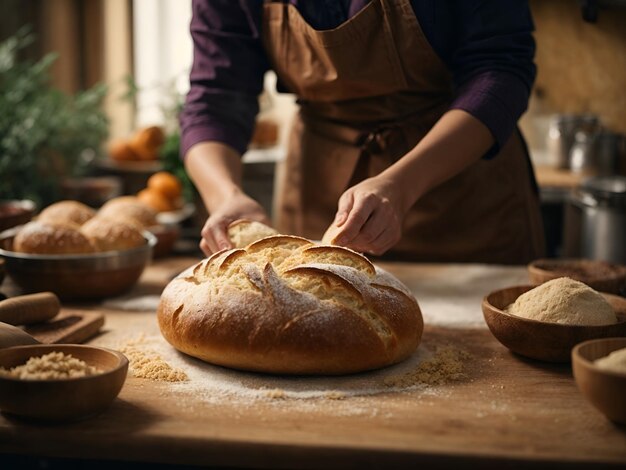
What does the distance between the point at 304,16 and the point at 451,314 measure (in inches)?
33.0

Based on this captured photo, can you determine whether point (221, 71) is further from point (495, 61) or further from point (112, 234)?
point (495, 61)

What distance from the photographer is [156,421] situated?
1.18 meters

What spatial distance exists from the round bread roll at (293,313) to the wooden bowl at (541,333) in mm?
150

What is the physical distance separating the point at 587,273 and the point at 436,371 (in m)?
0.61

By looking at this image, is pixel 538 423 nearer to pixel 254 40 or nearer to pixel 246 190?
pixel 254 40

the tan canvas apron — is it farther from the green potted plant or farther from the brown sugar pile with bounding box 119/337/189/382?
the green potted plant

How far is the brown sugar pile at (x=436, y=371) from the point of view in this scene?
1.36m

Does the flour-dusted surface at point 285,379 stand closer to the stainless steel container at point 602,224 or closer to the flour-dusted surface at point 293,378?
the flour-dusted surface at point 293,378

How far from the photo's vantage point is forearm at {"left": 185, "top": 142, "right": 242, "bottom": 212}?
1.95m

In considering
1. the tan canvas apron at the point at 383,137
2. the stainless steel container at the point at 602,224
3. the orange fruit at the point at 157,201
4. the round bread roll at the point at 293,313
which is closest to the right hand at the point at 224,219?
the round bread roll at the point at 293,313

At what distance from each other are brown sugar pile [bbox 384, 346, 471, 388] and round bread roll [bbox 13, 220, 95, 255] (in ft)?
2.93

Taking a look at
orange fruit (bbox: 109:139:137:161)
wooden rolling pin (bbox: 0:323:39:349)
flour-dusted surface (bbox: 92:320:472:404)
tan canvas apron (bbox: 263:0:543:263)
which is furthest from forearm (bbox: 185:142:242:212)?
orange fruit (bbox: 109:139:137:161)

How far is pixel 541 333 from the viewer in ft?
4.59

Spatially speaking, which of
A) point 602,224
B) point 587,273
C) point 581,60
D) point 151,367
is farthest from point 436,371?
point 581,60
